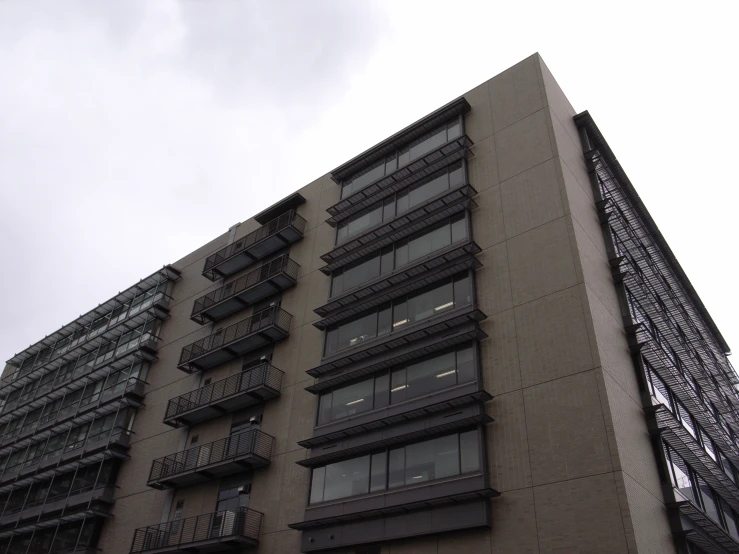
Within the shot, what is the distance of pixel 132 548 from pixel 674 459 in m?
24.3

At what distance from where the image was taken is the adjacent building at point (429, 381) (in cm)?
2155

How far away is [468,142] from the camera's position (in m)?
30.8

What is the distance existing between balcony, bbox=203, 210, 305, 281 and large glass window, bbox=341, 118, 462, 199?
3.62m

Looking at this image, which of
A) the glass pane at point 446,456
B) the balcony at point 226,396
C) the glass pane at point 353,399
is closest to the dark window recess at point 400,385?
the glass pane at point 353,399

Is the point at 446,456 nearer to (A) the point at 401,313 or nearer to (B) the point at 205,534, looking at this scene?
(A) the point at 401,313

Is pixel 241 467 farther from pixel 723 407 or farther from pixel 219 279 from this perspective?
pixel 723 407

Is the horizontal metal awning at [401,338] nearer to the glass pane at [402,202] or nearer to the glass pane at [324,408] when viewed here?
the glass pane at [324,408]

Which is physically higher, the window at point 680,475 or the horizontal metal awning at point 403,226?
the horizontal metal awning at point 403,226

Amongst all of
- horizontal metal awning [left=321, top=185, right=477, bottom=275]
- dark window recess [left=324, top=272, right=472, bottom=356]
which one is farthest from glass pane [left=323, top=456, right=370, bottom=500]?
horizontal metal awning [left=321, top=185, right=477, bottom=275]

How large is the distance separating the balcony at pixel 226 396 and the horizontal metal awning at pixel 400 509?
24.4 feet

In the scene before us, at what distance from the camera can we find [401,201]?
3222 centimetres

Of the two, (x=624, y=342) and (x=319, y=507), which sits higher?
(x=624, y=342)

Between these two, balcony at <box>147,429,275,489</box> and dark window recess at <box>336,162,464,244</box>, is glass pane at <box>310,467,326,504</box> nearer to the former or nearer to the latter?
balcony at <box>147,429,275,489</box>

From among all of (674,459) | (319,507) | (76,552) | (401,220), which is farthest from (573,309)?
(76,552)
